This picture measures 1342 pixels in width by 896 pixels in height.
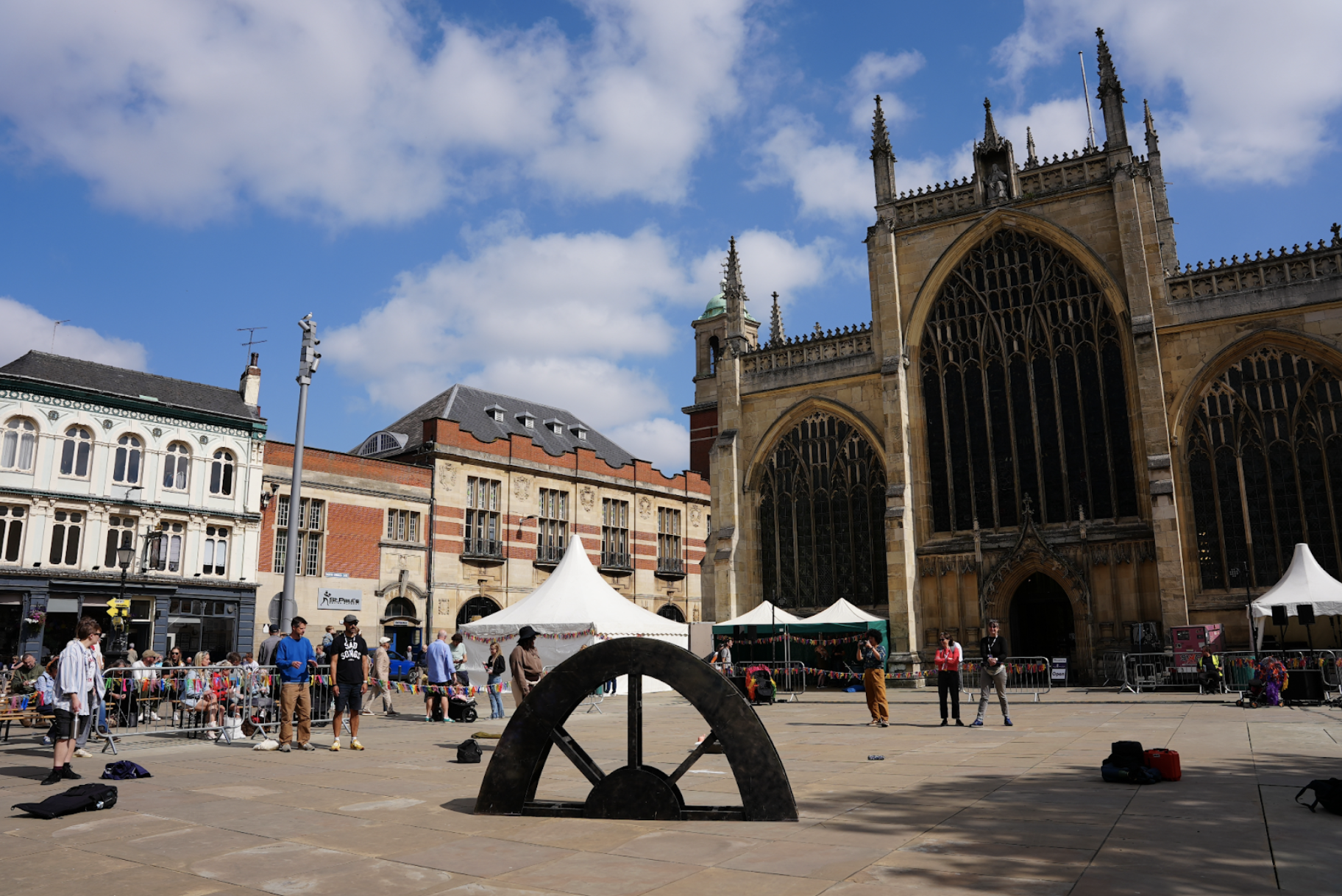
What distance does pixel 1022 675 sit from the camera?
25.8 m

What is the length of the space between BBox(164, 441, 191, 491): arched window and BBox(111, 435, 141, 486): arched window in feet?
2.95

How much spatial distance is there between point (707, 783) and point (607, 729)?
6768 millimetres

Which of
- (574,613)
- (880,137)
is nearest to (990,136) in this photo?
(880,137)

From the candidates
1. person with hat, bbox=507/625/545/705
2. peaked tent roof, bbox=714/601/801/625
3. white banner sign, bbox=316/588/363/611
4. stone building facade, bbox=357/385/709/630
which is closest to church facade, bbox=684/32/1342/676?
peaked tent roof, bbox=714/601/801/625

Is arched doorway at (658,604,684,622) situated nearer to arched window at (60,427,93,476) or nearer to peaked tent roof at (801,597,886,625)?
peaked tent roof at (801,597,886,625)

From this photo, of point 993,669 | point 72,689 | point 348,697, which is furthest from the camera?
point 993,669

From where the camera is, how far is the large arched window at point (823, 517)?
30609 mm

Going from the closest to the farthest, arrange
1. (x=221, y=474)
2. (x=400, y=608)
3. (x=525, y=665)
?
(x=525, y=665) → (x=221, y=474) → (x=400, y=608)

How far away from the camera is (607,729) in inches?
620

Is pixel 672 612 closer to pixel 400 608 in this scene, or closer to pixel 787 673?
pixel 400 608

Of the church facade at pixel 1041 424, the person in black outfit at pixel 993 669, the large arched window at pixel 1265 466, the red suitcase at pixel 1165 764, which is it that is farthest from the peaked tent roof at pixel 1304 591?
the red suitcase at pixel 1165 764

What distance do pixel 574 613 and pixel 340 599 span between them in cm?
1606

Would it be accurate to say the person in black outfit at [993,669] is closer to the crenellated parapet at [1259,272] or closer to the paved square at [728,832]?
the paved square at [728,832]

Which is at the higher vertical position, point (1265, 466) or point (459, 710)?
point (1265, 466)
